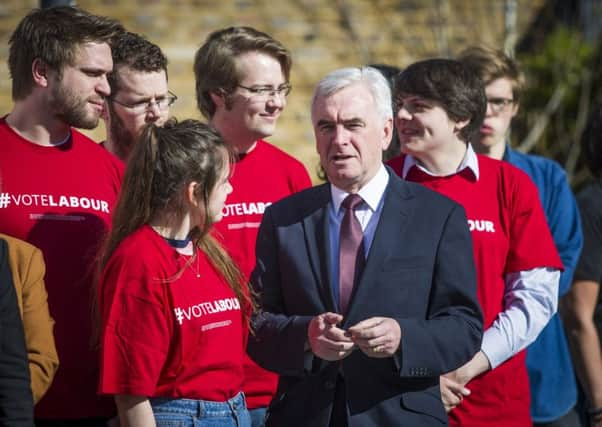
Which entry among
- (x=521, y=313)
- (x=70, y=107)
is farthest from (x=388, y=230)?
(x=70, y=107)

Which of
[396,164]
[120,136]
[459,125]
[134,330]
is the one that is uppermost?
[120,136]

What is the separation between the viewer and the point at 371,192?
3.92 m

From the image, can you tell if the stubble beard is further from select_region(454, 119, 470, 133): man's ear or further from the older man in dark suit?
select_region(454, 119, 470, 133): man's ear

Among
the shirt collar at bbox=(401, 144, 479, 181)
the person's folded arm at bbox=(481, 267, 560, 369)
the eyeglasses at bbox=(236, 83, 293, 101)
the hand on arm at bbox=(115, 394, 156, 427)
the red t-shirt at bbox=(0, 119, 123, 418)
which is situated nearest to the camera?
the hand on arm at bbox=(115, 394, 156, 427)

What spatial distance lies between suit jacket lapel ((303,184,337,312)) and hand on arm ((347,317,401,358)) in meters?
0.24

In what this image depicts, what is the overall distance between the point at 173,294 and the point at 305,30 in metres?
6.82

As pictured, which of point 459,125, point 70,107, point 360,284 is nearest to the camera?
point 360,284

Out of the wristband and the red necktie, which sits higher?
the red necktie

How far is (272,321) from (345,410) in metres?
0.38

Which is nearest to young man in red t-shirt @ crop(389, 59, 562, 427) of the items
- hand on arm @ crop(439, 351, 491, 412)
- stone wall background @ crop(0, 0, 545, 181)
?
hand on arm @ crop(439, 351, 491, 412)

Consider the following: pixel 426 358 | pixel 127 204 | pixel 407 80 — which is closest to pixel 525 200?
pixel 407 80

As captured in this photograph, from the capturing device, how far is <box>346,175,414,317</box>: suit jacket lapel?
3709 millimetres

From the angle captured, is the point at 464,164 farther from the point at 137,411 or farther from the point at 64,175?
the point at 137,411

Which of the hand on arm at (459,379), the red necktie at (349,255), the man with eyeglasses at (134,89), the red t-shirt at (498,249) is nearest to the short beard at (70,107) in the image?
the man with eyeglasses at (134,89)
